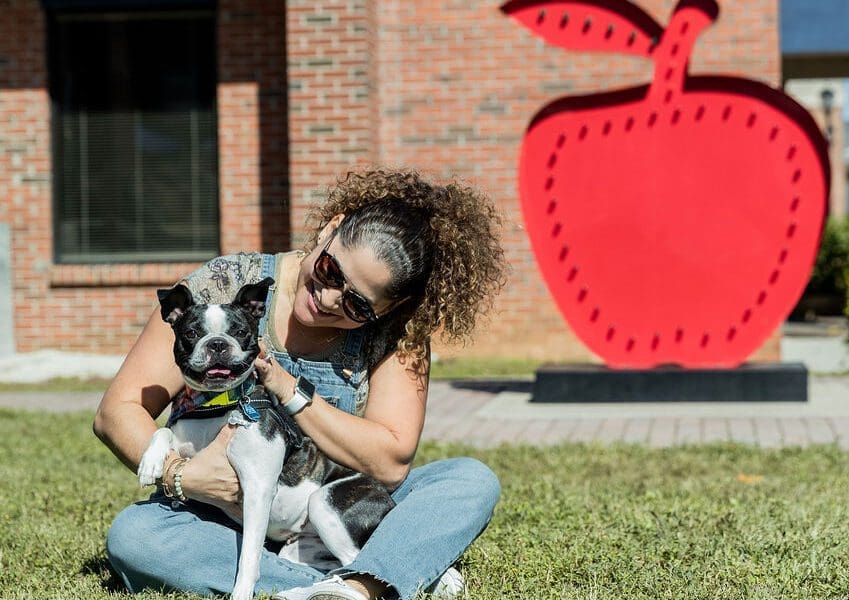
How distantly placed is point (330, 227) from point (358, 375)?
45cm

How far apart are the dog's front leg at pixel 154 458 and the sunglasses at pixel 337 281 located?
598 mm

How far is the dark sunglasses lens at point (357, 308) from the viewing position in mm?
3410

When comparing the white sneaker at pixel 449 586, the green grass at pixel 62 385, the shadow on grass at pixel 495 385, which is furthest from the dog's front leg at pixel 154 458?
the green grass at pixel 62 385

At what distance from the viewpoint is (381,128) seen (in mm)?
12398

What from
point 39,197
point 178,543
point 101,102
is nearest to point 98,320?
point 39,197

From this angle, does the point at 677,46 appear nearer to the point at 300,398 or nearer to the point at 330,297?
the point at 330,297

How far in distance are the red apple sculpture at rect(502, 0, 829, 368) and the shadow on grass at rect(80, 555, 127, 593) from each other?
509 centimetres

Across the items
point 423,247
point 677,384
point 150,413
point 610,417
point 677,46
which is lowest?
point 610,417

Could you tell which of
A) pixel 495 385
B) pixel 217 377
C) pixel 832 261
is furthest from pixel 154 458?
pixel 832 261

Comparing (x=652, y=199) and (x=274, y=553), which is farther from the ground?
(x=652, y=199)

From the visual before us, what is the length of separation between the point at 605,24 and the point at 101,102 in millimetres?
6146

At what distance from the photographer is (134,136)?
13.1 m

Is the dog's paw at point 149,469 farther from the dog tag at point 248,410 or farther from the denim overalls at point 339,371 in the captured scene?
the denim overalls at point 339,371

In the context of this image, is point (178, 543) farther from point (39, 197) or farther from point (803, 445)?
point (39, 197)
